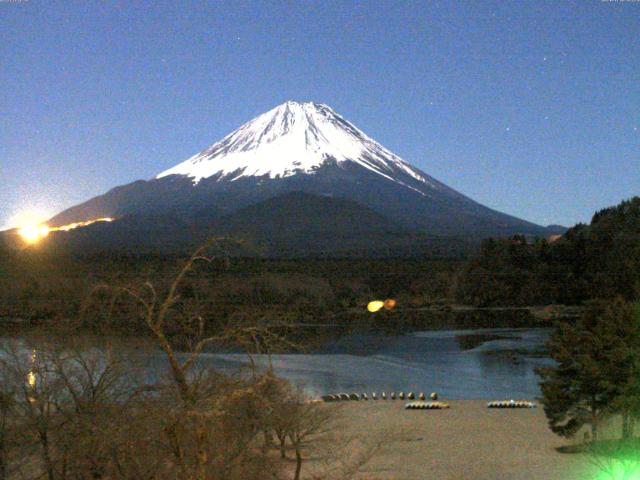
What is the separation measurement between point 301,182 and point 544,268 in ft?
171

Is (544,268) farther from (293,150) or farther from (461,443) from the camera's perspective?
(293,150)

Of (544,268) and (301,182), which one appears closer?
(544,268)

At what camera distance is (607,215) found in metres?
50.6

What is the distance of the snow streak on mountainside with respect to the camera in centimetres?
10081

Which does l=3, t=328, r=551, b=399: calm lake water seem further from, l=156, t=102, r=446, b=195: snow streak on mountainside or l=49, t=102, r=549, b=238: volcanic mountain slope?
l=156, t=102, r=446, b=195: snow streak on mountainside

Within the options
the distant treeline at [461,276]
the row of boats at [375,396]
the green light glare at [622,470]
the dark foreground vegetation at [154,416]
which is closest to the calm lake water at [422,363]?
the row of boats at [375,396]

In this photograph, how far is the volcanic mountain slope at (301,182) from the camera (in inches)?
3332

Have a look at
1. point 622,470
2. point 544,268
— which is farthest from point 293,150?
point 622,470

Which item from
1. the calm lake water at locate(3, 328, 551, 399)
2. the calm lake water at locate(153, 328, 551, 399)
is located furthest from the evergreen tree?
the calm lake water at locate(153, 328, 551, 399)

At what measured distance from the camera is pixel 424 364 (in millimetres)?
26719

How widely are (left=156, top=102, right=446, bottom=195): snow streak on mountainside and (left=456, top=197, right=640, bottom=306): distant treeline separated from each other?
49863mm

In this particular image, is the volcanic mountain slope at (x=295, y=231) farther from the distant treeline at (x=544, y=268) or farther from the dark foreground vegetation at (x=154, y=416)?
the dark foreground vegetation at (x=154, y=416)

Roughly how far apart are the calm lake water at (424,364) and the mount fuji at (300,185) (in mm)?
40355

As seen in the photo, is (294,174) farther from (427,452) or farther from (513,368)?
(427,452)
